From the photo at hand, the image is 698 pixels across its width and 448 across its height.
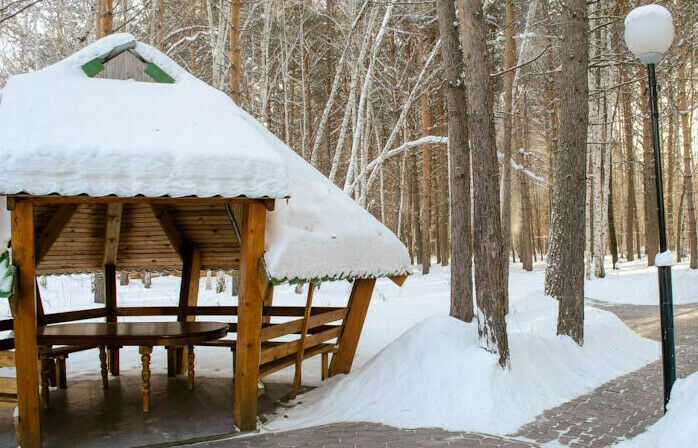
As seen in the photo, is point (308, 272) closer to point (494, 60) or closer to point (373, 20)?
point (373, 20)

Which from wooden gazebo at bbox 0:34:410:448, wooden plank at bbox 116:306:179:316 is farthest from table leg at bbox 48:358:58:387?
wooden plank at bbox 116:306:179:316

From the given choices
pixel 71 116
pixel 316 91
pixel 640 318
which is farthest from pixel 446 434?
pixel 316 91

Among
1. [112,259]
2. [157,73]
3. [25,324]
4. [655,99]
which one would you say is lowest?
[25,324]

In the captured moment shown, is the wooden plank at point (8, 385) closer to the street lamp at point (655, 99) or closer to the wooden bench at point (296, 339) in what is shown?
the wooden bench at point (296, 339)

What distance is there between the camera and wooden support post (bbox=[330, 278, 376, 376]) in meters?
8.38

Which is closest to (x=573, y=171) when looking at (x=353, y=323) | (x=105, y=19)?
(x=353, y=323)

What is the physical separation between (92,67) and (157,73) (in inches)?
26.5

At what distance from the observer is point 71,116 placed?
6238mm

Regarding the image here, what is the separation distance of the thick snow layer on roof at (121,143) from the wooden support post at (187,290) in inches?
126

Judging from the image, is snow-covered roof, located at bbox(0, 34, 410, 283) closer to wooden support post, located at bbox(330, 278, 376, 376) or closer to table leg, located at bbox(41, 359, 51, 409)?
wooden support post, located at bbox(330, 278, 376, 376)

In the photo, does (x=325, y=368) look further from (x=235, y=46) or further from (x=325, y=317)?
(x=235, y=46)

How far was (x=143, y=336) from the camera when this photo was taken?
690cm

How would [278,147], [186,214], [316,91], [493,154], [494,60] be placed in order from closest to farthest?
[493,154]
[278,147]
[186,214]
[494,60]
[316,91]

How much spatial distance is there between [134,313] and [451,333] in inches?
187
